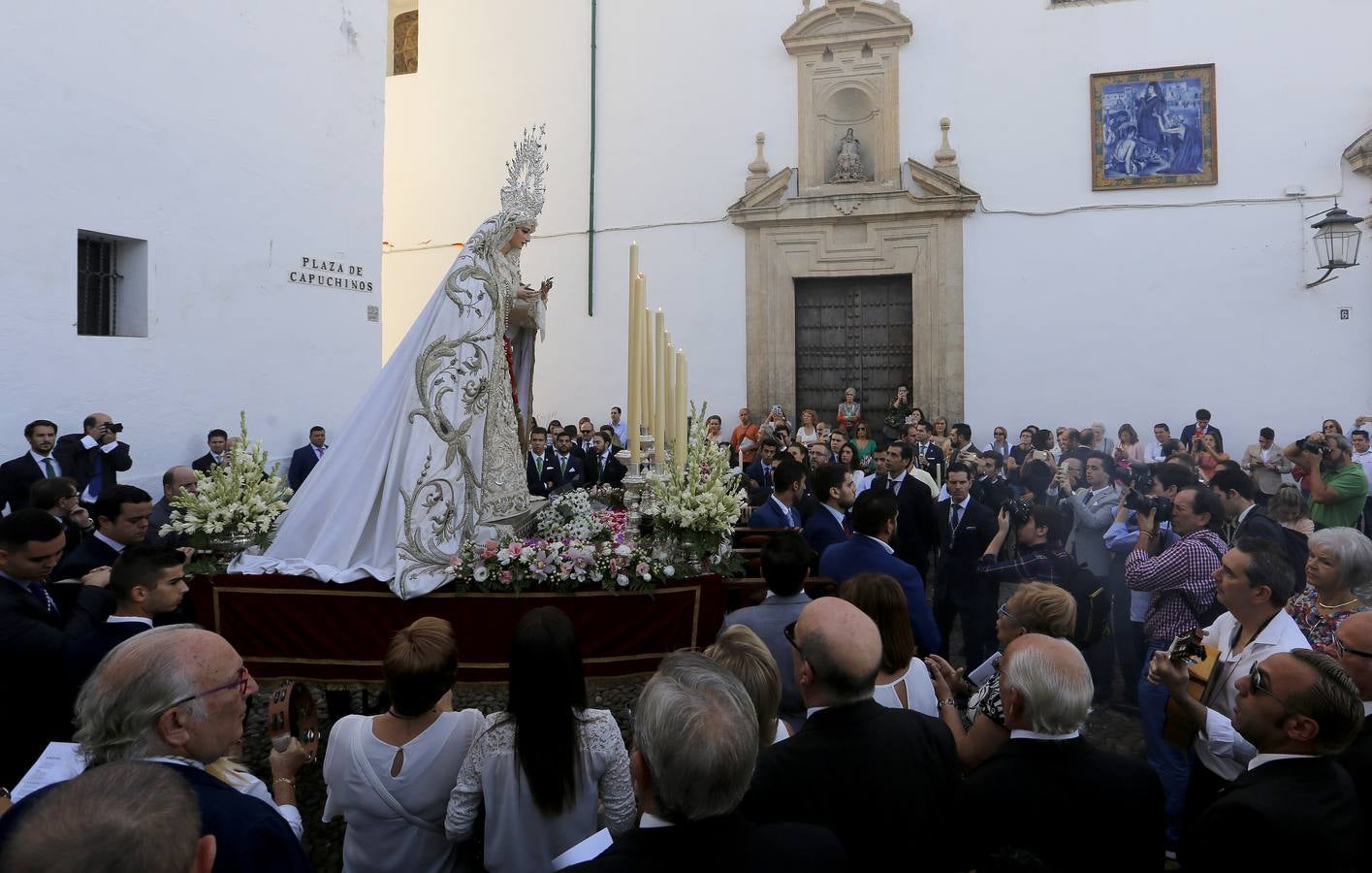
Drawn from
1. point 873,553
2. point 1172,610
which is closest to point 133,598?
point 873,553

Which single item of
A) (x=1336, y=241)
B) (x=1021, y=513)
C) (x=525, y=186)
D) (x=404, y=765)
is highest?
(x=1336, y=241)

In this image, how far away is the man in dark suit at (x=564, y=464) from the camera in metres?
9.80

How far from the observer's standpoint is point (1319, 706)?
76.6 inches

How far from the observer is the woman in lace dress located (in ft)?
7.38

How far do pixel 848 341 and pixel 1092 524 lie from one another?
7860mm

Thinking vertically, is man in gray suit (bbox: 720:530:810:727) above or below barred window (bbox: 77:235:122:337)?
below

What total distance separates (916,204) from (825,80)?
2.11 meters

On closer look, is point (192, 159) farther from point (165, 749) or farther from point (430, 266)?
point (165, 749)

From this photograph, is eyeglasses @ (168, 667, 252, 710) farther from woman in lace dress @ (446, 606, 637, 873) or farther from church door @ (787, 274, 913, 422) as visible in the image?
church door @ (787, 274, 913, 422)

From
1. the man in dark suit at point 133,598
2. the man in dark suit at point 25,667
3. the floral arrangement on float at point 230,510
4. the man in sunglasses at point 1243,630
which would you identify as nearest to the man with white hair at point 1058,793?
the man in sunglasses at point 1243,630

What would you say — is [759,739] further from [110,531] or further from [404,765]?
[110,531]

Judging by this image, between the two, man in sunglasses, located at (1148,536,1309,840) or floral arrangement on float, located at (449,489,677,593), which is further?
floral arrangement on float, located at (449,489,677,593)

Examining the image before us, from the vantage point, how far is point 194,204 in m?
9.05

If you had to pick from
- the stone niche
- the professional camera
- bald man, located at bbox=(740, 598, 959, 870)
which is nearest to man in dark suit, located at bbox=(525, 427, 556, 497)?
the stone niche
